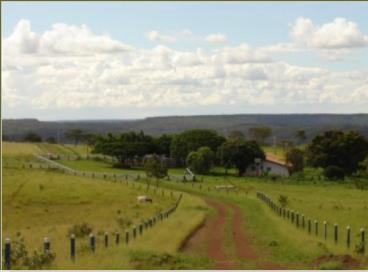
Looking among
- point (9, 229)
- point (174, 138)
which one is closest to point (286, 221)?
point (9, 229)

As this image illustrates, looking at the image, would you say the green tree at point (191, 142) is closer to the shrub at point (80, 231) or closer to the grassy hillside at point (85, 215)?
the grassy hillside at point (85, 215)

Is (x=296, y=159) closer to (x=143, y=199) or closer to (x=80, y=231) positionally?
(x=143, y=199)

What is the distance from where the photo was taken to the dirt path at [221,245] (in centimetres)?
1828

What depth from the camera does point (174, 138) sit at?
4021 inches

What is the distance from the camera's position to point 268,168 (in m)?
90.9

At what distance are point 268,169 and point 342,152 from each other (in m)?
12.1

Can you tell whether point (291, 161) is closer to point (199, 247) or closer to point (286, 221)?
point (286, 221)

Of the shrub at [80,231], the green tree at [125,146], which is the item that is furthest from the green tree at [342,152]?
the shrub at [80,231]

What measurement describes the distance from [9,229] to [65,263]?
1691 centimetres

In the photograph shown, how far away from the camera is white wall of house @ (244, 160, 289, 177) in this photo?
9075 cm

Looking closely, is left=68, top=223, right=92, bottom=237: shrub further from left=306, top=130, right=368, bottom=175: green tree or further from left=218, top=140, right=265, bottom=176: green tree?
left=218, top=140, right=265, bottom=176: green tree

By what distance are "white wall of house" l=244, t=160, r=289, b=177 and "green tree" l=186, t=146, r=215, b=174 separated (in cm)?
518

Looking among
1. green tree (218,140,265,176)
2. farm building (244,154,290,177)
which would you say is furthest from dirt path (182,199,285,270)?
farm building (244,154,290,177)

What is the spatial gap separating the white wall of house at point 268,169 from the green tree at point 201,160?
5182 millimetres
